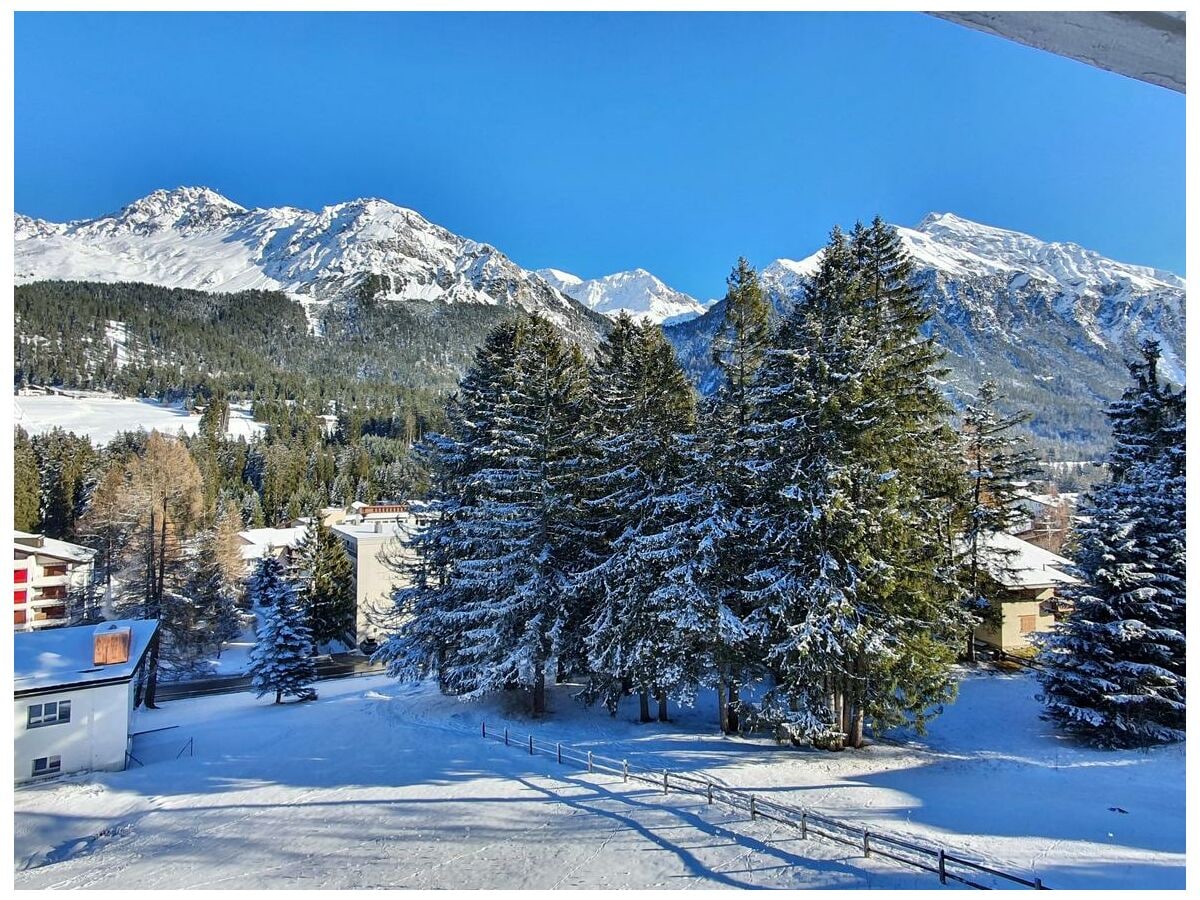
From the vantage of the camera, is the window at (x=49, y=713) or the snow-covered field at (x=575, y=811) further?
the window at (x=49, y=713)

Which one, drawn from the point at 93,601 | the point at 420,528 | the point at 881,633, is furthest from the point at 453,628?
the point at 93,601

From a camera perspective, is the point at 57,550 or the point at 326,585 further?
the point at 57,550

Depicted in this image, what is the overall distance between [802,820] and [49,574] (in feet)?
156

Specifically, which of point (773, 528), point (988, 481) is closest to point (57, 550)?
point (773, 528)

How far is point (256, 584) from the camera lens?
144ft

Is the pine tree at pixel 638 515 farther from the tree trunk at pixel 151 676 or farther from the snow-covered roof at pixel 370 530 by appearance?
the snow-covered roof at pixel 370 530

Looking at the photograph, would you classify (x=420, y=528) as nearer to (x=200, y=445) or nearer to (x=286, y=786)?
(x=286, y=786)

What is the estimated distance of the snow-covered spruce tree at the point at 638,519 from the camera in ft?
46.1

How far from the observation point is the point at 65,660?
17109mm

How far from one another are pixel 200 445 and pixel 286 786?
8976 centimetres

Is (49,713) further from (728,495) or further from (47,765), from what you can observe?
(728,495)

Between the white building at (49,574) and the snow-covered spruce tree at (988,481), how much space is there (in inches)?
1825

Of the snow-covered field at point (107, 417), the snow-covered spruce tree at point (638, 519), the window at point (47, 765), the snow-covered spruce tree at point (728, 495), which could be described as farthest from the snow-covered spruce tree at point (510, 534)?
the snow-covered field at point (107, 417)

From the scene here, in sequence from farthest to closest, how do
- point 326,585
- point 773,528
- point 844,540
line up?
point 326,585 → point 773,528 → point 844,540
